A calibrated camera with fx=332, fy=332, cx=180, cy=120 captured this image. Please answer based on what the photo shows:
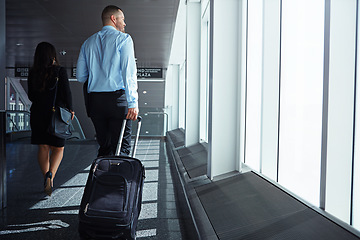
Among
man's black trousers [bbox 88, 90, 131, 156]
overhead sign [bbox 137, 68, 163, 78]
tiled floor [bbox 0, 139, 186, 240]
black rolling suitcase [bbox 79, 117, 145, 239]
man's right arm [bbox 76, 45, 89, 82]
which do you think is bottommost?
tiled floor [bbox 0, 139, 186, 240]

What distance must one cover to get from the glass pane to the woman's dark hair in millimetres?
2619

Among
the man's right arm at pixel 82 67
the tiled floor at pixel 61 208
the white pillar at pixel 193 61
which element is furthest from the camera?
the white pillar at pixel 193 61

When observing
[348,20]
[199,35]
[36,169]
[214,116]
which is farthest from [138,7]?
[348,20]

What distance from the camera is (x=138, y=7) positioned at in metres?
7.27

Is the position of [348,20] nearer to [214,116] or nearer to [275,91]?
[275,91]

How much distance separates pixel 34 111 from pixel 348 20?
3393mm

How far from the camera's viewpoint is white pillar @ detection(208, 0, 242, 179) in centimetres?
377

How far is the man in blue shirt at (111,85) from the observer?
283 centimetres

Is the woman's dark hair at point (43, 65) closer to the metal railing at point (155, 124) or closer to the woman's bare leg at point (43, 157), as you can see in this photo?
the woman's bare leg at point (43, 157)

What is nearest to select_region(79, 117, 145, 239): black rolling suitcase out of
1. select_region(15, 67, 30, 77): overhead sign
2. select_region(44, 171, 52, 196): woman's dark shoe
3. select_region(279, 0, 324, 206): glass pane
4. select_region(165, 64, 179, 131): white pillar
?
select_region(279, 0, 324, 206): glass pane

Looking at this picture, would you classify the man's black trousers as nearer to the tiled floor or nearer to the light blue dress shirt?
the light blue dress shirt

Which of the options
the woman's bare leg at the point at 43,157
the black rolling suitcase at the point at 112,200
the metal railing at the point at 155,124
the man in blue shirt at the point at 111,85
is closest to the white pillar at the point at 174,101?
the metal railing at the point at 155,124

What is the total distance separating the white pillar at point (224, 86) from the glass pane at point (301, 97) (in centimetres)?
90

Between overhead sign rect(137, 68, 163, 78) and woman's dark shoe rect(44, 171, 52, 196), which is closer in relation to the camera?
woman's dark shoe rect(44, 171, 52, 196)
